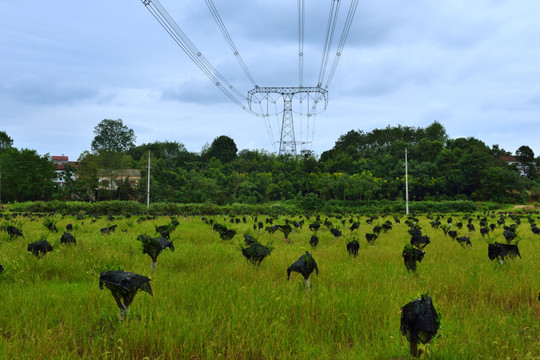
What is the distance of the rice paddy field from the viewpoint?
3.98 meters

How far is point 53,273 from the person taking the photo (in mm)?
7629

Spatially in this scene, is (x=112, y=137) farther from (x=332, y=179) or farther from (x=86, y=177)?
(x=332, y=179)

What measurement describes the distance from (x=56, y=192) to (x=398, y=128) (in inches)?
2896

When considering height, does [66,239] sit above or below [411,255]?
below

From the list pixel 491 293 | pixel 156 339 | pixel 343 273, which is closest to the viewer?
pixel 156 339

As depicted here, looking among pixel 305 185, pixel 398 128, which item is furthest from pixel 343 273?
pixel 398 128

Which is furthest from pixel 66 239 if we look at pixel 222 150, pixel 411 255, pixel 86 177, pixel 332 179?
pixel 222 150

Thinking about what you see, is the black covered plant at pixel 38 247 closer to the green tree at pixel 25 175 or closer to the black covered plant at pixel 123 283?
the black covered plant at pixel 123 283

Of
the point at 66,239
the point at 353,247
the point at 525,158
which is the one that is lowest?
the point at 353,247

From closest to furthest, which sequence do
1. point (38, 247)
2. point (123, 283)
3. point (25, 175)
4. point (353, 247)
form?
point (123, 283)
point (38, 247)
point (353, 247)
point (25, 175)

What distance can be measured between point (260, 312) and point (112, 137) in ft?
311

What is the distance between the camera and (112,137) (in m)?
88.8

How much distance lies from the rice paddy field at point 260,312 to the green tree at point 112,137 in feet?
288

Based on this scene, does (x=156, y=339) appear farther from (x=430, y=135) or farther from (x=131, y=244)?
(x=430, y=135)
